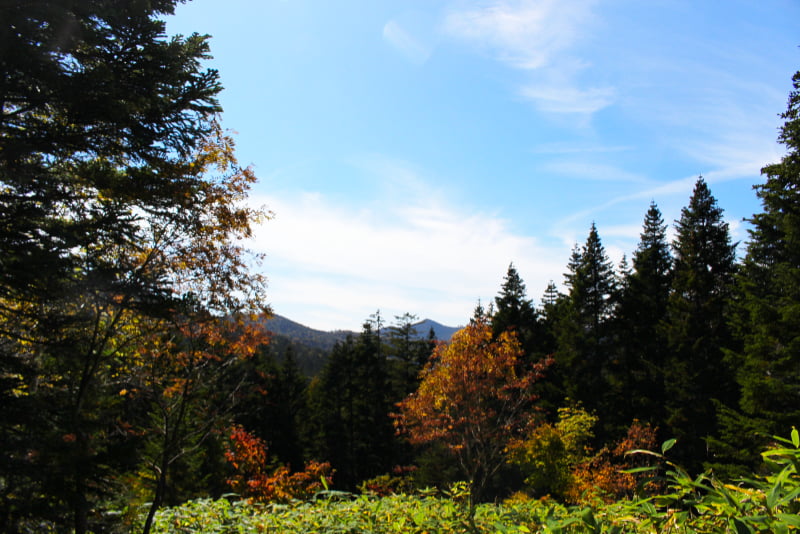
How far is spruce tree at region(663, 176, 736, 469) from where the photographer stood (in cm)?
1891

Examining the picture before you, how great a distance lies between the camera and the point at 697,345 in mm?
19203

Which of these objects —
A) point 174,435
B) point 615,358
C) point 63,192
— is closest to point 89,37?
point 63,192

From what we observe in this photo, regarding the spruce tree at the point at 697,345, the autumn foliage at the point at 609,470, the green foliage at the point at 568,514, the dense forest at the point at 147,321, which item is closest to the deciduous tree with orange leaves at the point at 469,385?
the dense forest at the point at 147,321

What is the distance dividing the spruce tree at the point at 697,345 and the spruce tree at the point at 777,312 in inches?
188

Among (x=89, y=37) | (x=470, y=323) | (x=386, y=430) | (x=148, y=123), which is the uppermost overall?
(x=89, y=37)

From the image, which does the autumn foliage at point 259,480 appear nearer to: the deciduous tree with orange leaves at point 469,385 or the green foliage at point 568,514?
the deciduous tree with orange leaves at point 469,385

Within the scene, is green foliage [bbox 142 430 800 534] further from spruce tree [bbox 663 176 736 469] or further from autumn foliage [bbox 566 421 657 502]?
spruce tree [bbox 663 176 736 469]

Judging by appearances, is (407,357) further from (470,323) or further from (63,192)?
(63,192)

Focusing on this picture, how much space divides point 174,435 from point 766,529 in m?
7.59

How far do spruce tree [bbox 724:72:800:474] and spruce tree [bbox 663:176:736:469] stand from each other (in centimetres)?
477

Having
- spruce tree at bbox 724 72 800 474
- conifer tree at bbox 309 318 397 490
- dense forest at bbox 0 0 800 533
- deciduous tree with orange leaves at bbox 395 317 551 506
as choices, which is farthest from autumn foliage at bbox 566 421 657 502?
conifer tree at bbox 309 318 397 490

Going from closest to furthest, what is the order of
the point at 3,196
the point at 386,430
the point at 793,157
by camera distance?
the point at 3,196, the point at 793,157, the point at 386,430

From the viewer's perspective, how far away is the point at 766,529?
120 centimetres

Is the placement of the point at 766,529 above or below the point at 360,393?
above
